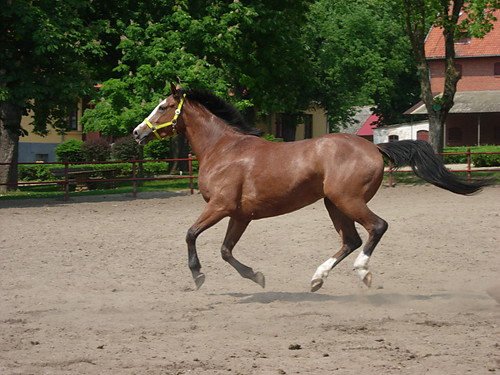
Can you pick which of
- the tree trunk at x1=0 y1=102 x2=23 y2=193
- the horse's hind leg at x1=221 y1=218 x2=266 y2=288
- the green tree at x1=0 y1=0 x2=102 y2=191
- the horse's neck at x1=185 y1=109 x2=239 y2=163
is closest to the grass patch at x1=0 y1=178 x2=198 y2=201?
the tree trunk at x1=0 y1=102 x2=23 y2=193

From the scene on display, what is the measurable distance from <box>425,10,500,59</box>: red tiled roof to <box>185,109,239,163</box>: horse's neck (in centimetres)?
4535

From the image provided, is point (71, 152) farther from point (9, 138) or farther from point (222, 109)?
point (222, 109)

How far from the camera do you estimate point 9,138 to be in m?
23.1

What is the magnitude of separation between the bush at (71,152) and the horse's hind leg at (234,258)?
86.8 feet

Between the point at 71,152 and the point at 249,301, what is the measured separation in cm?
2772

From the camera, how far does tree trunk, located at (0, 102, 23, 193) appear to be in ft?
73.3

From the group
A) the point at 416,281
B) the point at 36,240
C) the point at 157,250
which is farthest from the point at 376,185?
the point at 36,240

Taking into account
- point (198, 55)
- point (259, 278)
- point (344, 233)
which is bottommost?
point (259, 278)

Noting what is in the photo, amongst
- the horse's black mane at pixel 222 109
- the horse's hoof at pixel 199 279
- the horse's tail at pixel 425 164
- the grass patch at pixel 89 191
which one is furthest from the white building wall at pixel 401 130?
the horse's hoof at pixel 199 279

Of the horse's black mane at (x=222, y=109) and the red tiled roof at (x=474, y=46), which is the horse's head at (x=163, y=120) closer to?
the horse's black mane at (x=222, y=109)

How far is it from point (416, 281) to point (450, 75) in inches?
737

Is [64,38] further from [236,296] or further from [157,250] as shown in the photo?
[236,296]

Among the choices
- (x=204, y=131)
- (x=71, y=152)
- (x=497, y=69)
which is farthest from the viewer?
(x=497, y=69)

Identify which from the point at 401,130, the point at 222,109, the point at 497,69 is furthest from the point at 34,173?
the point at 497,69
